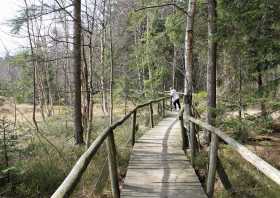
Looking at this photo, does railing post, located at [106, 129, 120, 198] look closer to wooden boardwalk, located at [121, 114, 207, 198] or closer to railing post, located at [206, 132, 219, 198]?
wooden boardwalk, located at [121, 114, 207, 198]

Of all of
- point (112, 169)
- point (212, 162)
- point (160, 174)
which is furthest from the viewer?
point (160, 174)


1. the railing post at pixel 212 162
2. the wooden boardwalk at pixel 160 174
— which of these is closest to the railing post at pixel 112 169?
the wooden boardwalk at pixel 160 174

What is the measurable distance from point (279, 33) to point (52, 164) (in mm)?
6731

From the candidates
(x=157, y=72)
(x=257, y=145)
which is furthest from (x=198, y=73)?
(x=257, y=145)

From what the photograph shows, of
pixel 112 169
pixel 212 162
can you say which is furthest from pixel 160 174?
pixel 212 162

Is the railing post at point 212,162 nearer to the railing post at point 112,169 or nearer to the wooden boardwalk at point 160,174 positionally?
the wooden boardwalk at point 160,174

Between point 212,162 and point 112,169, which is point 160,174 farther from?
point 212,162

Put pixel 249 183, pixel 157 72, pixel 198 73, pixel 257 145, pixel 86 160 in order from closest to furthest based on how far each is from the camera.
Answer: pixel 86 160
pixel 249 183
pixel 257 145
pixel 157 72
pixel 198 73

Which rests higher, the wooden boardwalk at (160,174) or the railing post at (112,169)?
the railing post at (112,169)

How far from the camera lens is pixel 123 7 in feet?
88.4

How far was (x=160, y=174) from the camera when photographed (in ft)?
20.8

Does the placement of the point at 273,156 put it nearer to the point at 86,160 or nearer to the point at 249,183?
the point at 249,183

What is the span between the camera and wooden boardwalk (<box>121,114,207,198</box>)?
534cm

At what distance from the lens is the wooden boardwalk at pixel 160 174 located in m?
5.34
